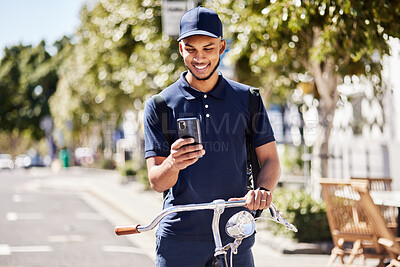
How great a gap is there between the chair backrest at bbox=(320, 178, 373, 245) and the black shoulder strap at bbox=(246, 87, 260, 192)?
329 centimetres

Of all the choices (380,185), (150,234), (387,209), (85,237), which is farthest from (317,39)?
(85,237)

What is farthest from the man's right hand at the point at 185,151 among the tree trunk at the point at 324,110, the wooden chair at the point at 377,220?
the tree trunk at the point at 324,110

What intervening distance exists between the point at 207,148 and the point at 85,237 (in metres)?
8.55

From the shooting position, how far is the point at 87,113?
130 ft

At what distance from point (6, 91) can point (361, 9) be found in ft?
205

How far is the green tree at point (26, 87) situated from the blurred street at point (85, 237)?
4433 cm

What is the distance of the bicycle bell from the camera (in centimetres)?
250

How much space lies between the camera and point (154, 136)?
9.11 ft

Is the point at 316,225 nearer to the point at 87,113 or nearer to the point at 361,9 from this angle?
the point at 361,9

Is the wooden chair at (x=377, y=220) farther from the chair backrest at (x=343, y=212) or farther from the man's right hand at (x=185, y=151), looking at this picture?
the man's right hand at (x=185, y=151)

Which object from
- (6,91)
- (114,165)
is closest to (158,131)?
(114,165)

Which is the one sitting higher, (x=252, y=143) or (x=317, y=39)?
(x=317, y=39)

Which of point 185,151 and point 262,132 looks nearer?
point 185,151

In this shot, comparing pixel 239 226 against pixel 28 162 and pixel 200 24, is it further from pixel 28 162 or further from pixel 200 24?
pixel 28 162
